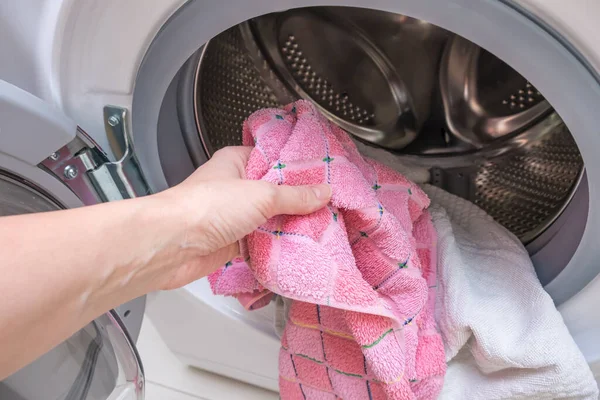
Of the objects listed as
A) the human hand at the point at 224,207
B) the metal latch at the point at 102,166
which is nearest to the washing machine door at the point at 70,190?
the metal latch at the point at 102,166

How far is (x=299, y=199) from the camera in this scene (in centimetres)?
43

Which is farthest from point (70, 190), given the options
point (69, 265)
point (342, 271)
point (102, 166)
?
point (342, 271)

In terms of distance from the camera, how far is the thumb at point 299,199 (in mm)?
429

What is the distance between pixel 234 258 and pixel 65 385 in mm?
258

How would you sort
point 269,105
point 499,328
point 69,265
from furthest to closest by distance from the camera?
point 269,105 < point 499,328 < point 69,265

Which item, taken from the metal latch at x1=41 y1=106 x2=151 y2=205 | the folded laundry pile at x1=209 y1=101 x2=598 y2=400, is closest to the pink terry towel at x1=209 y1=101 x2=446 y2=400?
the folded laundry pile at x1=209 y1=101 x2=598 y2=400

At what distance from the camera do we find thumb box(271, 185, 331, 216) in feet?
1.41

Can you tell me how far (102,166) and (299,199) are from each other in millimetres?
201

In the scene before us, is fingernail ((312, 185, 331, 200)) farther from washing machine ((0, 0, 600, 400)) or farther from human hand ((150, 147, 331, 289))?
washing machine ((0, 0, 600, 400))

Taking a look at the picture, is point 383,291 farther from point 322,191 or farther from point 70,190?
point 70,190

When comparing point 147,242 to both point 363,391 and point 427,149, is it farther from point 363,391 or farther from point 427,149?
point 427,149

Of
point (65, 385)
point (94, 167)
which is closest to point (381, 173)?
point (94, 167)

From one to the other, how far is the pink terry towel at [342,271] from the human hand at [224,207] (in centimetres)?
2

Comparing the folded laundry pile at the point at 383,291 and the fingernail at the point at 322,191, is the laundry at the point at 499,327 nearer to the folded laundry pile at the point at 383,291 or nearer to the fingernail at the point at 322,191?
the folded laundry pile at the point at 383,291
